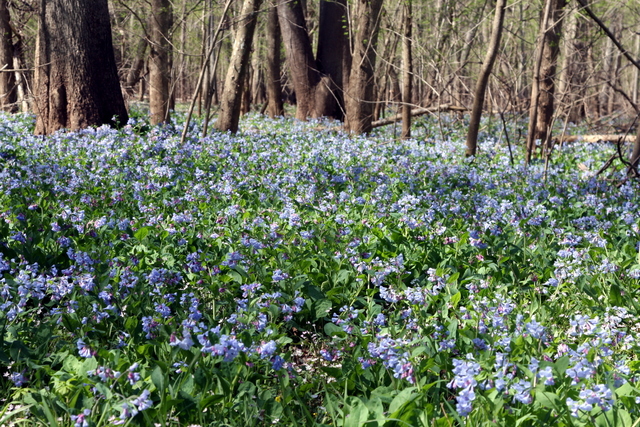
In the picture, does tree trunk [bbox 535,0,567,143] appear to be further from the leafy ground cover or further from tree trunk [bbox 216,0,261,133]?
tree trunk [bbox 216,0,261,133]

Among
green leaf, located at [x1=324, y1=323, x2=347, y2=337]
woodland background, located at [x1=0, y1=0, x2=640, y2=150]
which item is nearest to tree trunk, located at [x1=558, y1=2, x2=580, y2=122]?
woodland background, located at [x1=0, y1=0, x2=640, y2=150]

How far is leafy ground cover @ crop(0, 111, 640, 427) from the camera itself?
1.81 meters

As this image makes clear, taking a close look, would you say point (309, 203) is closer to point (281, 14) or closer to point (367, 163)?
point (367, 163)

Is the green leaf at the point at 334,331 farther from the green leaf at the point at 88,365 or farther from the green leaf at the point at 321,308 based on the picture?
the green leaf at the point at 88,365

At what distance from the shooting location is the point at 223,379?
1.91 meters

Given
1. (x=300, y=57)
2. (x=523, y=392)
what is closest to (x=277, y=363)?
(x=523, y=392)

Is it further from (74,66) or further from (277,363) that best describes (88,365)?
(74,66)

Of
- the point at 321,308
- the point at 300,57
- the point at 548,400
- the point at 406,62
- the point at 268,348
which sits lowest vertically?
the point at 321,308

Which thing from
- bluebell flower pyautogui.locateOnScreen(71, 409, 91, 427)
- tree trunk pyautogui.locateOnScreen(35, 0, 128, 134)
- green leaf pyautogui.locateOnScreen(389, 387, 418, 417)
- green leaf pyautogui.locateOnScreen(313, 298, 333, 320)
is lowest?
green leaf pyautogui.locateOnScreen(313, 298, 333, 320)

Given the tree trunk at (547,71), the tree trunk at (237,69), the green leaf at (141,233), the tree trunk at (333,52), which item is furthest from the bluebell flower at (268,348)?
the tree trunk at (333,52)

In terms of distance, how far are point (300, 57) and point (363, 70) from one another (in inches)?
135

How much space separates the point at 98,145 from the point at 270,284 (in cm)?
369

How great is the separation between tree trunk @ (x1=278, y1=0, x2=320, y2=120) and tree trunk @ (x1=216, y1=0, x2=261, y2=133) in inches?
156

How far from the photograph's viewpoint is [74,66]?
6859 mm
